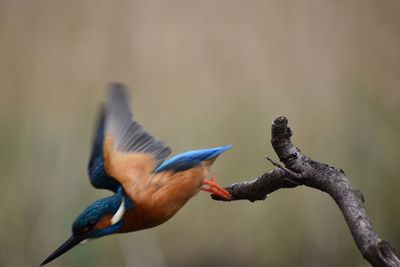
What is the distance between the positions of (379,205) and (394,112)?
36cm

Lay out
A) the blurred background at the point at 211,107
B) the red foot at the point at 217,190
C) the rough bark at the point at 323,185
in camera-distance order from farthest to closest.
A: the blurred background at the point at 211,107 < the red foot at the point at 217,190 < the rough bark at the point at 323,185

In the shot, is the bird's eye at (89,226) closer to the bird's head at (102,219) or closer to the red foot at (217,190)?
the bird's head at (102,219)

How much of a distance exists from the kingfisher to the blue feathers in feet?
0.06

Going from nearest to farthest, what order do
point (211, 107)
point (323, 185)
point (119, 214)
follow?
point (323, 185) < point (119, 214) < point (211, 107)

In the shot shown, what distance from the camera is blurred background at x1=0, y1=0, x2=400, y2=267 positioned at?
8.73ft

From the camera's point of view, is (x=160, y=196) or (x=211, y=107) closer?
(x=160, y=196)

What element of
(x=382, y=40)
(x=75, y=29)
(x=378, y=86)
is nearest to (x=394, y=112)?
(x=378, y=86)

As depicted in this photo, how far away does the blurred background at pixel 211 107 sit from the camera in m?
2.66

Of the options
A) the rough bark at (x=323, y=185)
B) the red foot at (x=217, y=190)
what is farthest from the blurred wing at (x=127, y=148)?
the rough bark at (x=323, y=185)

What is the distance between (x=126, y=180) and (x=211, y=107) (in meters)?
1.57

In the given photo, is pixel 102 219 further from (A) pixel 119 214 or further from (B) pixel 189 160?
(B) pixel 189 160

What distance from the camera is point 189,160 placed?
4.85 feet

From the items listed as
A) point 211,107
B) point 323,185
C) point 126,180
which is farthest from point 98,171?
point 211,107

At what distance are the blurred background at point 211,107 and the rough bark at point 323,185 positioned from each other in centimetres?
159
